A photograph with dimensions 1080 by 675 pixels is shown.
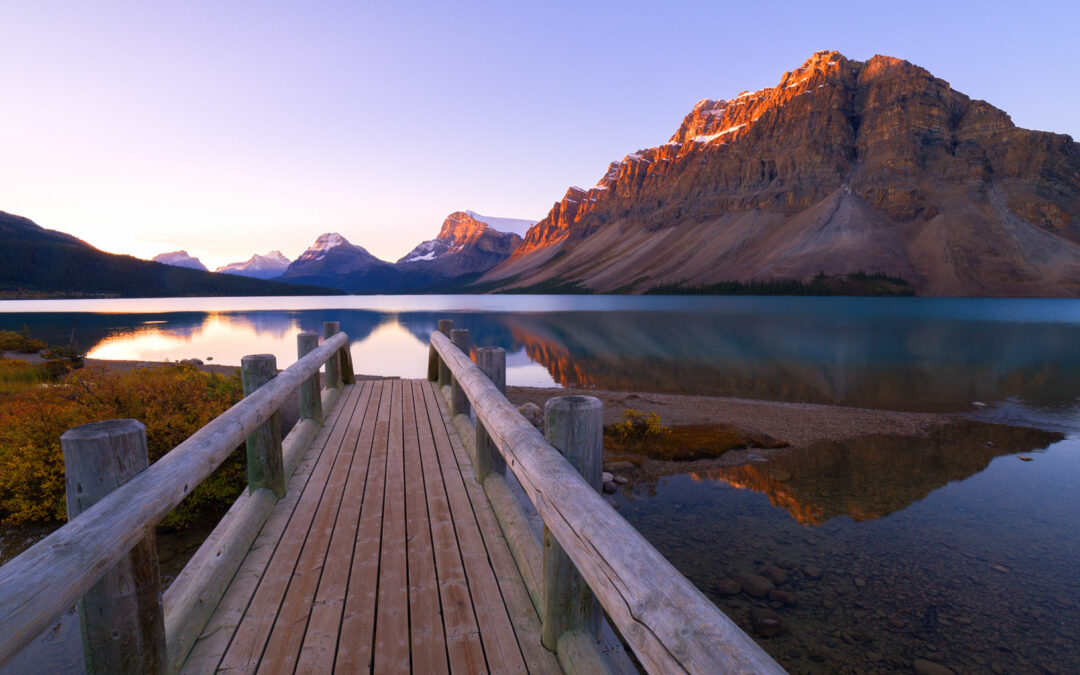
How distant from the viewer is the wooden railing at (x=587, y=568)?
122cm

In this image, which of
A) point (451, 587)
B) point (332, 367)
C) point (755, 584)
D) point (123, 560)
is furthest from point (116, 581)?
point (332, 367)

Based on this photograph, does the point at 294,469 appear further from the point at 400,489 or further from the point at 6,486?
the point at 6,486

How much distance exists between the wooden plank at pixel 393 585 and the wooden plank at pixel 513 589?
0.59 metres

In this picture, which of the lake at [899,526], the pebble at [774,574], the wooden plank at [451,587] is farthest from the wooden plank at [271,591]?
the pebble at [774,574]

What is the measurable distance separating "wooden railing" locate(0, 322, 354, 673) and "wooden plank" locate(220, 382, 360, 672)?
21 cm

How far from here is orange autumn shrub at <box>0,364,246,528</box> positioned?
6.29 m

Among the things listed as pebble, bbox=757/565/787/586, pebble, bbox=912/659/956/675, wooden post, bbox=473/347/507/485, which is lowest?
pebble, bbox=912/659/956/675

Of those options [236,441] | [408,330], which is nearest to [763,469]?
[236,441]

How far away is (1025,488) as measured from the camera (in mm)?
9094

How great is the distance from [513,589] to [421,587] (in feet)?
1.93

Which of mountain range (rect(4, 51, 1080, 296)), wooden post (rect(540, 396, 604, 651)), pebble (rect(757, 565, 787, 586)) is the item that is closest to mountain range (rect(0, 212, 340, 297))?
mountain range (rect(4, 51, 1080, 296))

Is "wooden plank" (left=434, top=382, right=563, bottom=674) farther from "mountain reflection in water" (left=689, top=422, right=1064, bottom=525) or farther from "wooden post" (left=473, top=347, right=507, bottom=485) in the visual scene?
"mountain reflection in water" (left=689, top=422, right=1064, bottom=525)

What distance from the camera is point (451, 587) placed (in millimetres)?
3184

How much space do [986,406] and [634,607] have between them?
67.0 feet
